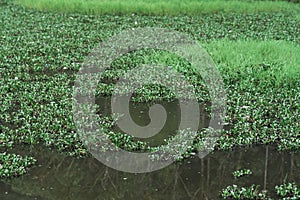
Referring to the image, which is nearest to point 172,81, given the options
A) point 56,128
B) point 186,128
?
point 186,128

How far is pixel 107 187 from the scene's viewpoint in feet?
15.9

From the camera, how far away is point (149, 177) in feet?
16.6

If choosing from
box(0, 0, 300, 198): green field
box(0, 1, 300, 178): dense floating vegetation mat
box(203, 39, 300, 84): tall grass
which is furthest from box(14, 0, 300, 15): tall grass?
box(203, 39, 300, 84): tall grass

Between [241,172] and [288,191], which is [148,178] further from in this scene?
[288,191]

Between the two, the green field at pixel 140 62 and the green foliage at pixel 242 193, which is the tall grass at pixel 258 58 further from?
the green foliage at pixel 242 193

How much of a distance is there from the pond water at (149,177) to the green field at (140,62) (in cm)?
16

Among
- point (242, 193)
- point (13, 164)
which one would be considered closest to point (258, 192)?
point (242, 193)

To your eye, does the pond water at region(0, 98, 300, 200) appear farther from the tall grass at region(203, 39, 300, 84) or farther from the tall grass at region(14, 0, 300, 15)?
the tall grass at region(14, 0, 300, 15)

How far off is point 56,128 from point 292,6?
11.0m

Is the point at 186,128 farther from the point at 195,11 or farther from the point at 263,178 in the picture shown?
the point at 195,11

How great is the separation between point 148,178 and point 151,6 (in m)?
9.13

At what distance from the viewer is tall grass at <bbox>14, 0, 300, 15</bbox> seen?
1348 centimetres

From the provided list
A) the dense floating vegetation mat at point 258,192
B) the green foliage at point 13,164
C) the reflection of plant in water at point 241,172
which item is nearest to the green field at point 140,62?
the green foliage at point 13,164

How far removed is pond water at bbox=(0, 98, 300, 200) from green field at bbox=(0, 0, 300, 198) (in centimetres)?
16
